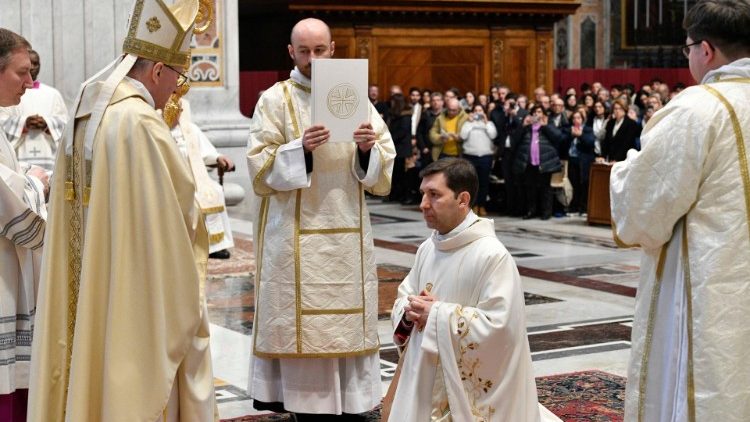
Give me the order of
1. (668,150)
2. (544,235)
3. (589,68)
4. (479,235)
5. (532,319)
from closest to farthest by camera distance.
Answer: (668,150)
(479,235)
(532,319)
(544,235)
(589,68)

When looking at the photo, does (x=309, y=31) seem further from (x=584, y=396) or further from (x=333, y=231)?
(x=584, y=396)

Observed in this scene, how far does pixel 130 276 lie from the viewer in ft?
12.5

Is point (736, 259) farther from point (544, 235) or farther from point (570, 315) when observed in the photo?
point (544, 235)

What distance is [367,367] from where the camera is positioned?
5434mm

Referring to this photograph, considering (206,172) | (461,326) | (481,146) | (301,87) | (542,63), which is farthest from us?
(542,63)

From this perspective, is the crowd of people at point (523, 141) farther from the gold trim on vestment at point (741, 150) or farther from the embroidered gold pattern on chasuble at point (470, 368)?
the gold trim on vestment at point (741, 150)

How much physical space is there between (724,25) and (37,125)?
6634 millimetres

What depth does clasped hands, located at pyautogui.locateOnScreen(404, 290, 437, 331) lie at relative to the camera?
4.19m

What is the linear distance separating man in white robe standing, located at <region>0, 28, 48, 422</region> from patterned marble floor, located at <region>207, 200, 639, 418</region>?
131 cm

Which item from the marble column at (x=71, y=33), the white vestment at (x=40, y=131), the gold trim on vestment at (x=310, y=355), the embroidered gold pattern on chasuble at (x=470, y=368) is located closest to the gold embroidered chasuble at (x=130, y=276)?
the embroidered gold pattern on chasuble at (x=470, y=368)

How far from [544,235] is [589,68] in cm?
1471

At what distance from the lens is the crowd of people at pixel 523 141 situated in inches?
Answer: 571

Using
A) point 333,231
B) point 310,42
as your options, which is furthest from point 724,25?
point 333,231

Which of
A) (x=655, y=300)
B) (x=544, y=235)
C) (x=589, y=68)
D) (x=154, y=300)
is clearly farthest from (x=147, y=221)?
(x=589, y=68)
